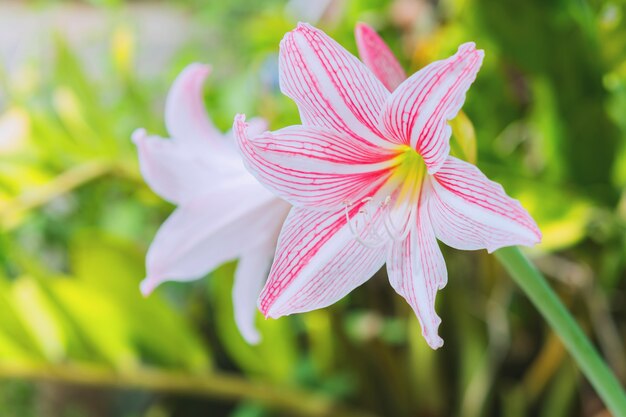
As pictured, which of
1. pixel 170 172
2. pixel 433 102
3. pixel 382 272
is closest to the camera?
pixel 433 102

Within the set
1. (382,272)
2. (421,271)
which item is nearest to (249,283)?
(421,271)

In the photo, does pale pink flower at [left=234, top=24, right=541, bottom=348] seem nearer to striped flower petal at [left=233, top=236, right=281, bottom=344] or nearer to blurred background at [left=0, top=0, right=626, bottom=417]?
striped flower petal at [left=233, top=236, right=281, bottom=344]

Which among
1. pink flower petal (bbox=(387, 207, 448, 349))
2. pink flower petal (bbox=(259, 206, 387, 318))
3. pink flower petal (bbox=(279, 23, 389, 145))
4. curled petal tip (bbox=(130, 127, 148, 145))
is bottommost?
pink flower petal (bbox=(387, 207, 448, 349))

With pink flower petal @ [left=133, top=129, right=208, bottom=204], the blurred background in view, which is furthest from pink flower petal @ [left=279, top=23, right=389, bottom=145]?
the blurred background

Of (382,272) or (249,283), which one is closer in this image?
(249,283)

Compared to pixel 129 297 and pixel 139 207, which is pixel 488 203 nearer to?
pixel 129 297

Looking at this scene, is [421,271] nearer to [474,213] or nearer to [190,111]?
[474,213]
